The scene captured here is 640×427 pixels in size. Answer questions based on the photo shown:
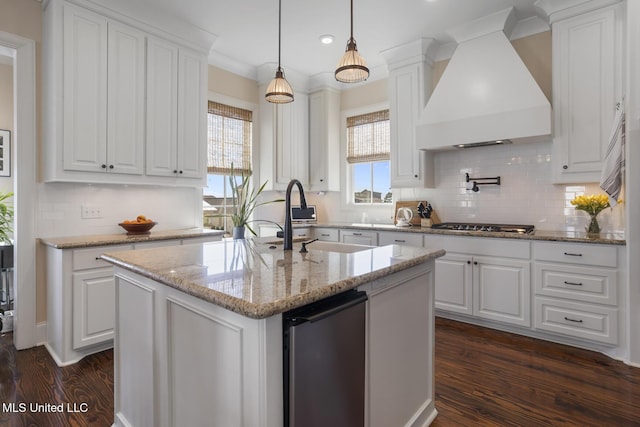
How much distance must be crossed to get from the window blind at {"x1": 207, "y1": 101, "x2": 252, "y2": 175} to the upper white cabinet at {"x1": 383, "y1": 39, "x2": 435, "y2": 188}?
6.10 ft

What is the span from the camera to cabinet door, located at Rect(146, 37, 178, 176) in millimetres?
3252

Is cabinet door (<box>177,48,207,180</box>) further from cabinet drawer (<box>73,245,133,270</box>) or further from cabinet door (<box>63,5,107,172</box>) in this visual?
cabinet drawer (<box>73,245,133,270</box>)

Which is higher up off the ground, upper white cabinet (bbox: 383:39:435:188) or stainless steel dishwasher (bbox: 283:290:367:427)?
upper white cabinet (bbox: 383:39:435:188)

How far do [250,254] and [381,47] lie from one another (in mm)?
3179

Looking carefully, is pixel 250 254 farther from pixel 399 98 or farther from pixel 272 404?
pixel 399 98

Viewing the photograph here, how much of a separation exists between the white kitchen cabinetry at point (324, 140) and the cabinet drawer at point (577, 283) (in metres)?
2.75

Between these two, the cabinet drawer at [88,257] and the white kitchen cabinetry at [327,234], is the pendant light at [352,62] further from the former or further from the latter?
the white kitchen cabinetry at [327,234]

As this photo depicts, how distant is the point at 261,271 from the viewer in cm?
137

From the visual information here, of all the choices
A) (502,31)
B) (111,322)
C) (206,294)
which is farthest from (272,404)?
(502,31)

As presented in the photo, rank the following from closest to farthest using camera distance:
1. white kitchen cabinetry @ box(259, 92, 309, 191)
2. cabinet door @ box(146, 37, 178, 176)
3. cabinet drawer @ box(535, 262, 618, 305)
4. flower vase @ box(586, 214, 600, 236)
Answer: cabinet drawer @ box(535, 262, 618, 305) < flower vase @ box(586, 214, 600, 236) < cabinet door @ box(146, 37, 178, 176) < white kitchen cabinetry @ box(259, 92, 309, 191)

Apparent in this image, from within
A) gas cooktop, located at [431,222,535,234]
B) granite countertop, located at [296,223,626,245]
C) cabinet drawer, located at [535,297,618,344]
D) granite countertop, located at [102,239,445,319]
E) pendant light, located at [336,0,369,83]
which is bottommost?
cabinet drawer, located at [535,297,618,344]

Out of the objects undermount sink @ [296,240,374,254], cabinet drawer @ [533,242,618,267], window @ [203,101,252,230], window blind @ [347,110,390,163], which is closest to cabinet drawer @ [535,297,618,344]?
cabinet drawer @ [533,242,618,267]

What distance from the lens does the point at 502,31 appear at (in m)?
3.31

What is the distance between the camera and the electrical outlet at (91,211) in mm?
3127
